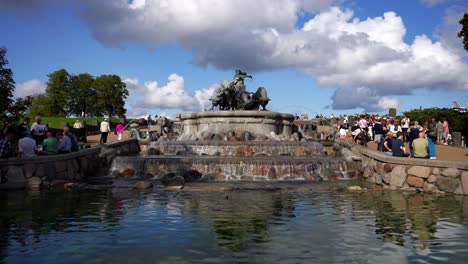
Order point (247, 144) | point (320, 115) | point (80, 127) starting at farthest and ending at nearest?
point (320, 115), point (80, 127), point (247, 144)

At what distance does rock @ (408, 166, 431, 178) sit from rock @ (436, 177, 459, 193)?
1.60ft

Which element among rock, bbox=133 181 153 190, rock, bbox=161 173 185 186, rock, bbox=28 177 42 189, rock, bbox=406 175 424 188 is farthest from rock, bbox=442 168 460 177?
rock, bbox=28 177 42 189

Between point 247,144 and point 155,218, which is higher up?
point 247,144

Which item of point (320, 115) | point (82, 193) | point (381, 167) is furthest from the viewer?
point (320, 115)

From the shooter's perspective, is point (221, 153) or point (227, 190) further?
point (221, 153)

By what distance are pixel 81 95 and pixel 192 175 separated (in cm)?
7832

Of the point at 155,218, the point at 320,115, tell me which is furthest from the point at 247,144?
the point at 320,115

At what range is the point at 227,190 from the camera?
44.0 feet

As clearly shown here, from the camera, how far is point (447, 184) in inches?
537

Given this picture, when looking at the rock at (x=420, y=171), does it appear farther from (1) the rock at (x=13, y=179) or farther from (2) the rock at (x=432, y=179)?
(1) the rock at (x=13, y=179)

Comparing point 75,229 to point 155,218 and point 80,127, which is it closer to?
point 155,218

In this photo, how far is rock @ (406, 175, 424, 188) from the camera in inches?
568

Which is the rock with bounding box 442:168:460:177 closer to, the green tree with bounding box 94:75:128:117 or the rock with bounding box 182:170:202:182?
the rock with bounding box 182:170:202:182

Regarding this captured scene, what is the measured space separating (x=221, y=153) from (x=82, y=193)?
10131 millimetres
